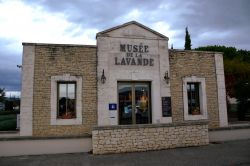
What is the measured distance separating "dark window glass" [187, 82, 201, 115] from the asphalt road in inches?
120

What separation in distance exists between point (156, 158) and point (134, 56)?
511 centimetres

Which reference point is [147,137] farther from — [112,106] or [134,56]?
[134,56]

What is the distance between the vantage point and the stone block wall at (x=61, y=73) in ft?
35.7

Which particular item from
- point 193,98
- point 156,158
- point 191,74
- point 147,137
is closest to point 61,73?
point 147,137

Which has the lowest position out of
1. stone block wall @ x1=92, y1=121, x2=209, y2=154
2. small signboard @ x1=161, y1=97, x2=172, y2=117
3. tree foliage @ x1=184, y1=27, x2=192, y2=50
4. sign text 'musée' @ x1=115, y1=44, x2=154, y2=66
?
stone block wall @ x1=92, y1=121, x2=209, y2=154

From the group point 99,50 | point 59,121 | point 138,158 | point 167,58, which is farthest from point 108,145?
point 167,58

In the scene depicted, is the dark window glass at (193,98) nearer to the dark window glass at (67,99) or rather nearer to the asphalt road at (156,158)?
the asphalt road at (156,158)

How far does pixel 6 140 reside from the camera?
9570 mm

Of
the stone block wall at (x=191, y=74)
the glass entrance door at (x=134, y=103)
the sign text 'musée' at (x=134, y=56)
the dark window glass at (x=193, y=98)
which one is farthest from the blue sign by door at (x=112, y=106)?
the dark window glass at (x=193, y=98)

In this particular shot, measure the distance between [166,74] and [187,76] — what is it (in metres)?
1.14

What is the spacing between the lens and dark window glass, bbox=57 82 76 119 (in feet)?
37.2

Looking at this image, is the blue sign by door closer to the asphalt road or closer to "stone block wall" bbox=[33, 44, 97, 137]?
"stone block wall" bbox=[33, 44, 97, 137]

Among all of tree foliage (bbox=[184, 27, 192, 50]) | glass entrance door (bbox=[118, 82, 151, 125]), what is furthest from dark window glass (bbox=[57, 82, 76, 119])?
tree foliage (bbox=[184, 27, 192, 50])

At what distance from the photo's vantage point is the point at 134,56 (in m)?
12.0
